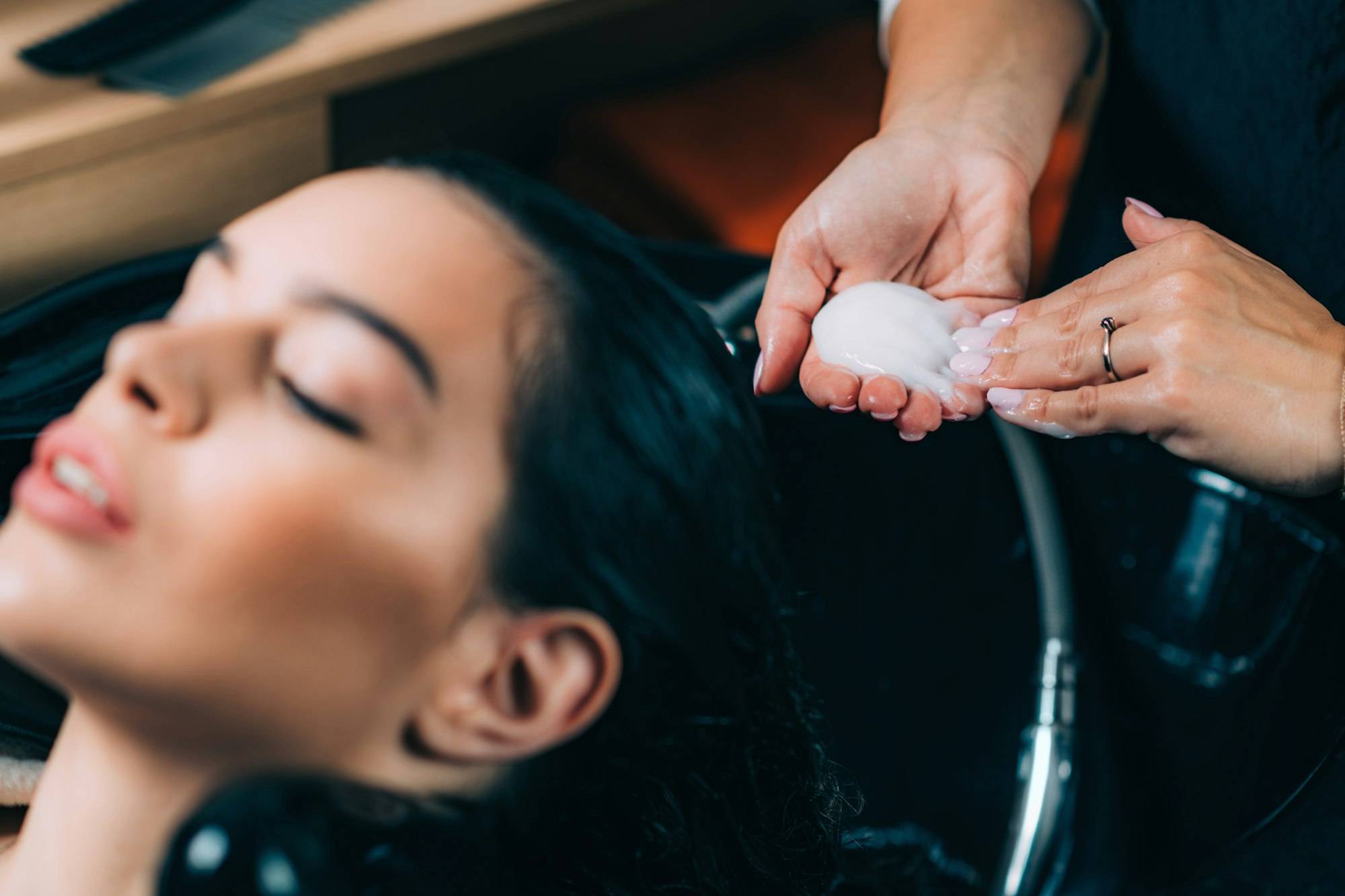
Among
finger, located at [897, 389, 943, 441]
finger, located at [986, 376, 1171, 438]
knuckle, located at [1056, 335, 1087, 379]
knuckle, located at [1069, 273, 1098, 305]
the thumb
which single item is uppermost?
the thumb

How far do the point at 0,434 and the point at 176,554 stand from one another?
9.8 inches

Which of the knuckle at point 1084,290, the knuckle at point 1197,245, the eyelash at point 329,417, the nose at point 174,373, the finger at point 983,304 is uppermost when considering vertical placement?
the knuckle at point 1197,245

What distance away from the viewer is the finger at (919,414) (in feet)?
1.76

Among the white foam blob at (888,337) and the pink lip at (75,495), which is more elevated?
the pink lip at (75,495)

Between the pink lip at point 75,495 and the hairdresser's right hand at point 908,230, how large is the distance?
304 millimetres

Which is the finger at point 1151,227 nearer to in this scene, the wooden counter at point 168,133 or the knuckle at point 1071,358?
the knuckle at point 1071,358

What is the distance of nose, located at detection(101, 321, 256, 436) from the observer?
1.18 feet

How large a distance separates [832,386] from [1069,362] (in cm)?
10

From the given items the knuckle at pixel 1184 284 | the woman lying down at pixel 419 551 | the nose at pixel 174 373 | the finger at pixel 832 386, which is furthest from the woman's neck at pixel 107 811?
the knuckle at pixel 1184 284

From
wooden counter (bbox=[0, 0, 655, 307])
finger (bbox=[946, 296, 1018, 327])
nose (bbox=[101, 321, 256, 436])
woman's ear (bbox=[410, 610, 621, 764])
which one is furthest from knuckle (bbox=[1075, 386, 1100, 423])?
wooden counter (bbox=[0, 0, 655, 307])

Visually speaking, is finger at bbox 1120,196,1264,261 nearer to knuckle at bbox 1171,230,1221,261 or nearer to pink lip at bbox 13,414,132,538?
knuckle at bbox 1171,230,1221,261

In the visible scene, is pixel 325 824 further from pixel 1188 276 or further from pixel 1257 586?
pixel 1257 586

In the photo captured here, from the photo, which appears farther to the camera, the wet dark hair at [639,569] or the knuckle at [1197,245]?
the knuckle at [1197,245]

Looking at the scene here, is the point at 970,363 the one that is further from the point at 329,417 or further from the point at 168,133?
the point at 168,133
